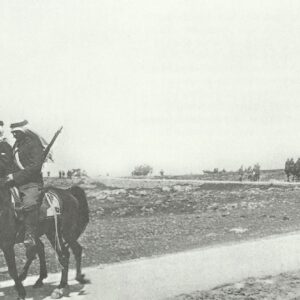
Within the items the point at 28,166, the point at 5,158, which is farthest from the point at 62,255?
the point at 5,158

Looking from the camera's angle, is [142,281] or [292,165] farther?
[292,165]

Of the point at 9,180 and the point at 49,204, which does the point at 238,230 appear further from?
the point at 9,180

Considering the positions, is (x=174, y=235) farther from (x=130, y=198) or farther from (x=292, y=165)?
(x=292, y=165)

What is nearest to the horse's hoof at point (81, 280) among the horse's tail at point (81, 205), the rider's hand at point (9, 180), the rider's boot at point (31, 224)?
the horse's tail at point (81, 205)

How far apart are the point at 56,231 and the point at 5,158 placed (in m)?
1.29

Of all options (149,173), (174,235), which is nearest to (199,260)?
(174,235)

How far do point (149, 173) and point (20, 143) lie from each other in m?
81.5

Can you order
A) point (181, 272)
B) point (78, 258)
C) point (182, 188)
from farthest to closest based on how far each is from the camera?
point (182, 188) < point (181, 272) < point (78, 258)

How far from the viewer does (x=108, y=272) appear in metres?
9.07

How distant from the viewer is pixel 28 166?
785cm

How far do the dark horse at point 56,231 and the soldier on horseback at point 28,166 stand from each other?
0.55 feet

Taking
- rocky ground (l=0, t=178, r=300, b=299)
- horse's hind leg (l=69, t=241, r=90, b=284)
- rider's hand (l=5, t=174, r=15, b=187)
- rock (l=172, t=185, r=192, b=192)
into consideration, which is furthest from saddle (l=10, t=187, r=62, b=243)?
rock (l=172, t=185, r=192, b=192)

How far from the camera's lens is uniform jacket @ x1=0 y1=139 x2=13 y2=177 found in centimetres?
774

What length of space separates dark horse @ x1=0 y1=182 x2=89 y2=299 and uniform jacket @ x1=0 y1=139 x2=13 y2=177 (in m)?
0.25
